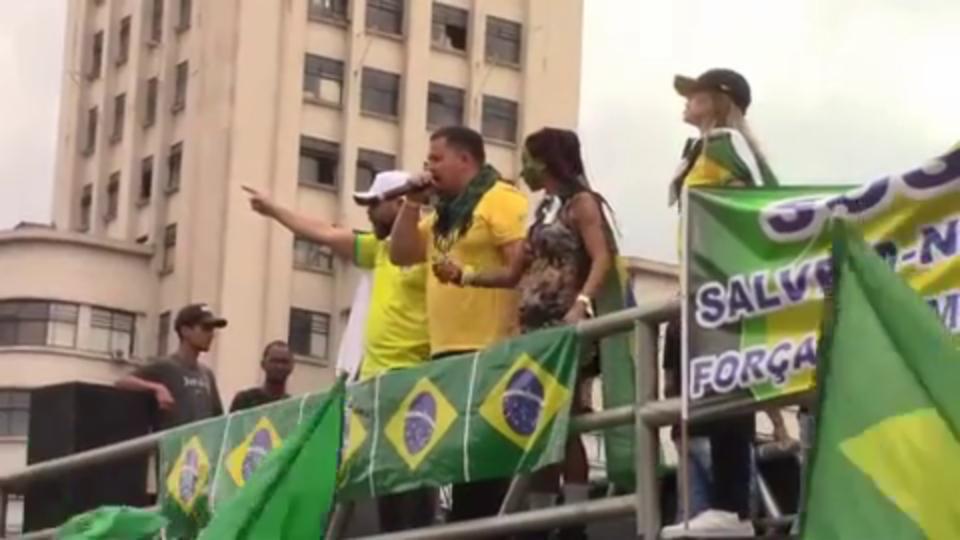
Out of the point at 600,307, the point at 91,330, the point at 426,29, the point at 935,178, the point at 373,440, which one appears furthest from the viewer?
the point at 426,29

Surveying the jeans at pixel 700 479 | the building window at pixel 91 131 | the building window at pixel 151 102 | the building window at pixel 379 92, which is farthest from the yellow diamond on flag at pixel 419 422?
the building window at pixel 91 131

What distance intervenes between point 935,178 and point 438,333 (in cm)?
237

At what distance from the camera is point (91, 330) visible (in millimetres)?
47625

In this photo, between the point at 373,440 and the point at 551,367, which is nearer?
the point at 551,367

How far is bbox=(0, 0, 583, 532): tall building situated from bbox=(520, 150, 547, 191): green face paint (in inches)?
1545

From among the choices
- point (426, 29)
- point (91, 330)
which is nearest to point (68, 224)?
point (91, 330)

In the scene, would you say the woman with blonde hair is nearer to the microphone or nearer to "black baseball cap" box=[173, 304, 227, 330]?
the microphone

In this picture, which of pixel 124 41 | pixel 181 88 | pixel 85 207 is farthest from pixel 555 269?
pixel 85 207

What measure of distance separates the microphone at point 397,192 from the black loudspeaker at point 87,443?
2089mm

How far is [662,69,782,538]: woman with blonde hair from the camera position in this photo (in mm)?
5781

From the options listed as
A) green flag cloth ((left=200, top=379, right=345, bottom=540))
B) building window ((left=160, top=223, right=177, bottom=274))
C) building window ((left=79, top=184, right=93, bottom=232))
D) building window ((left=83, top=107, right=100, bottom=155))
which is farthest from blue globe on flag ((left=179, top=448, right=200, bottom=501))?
building window ((left=79, top=184, right=93, bottom=232))

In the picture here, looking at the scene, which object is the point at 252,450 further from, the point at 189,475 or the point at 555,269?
the point at 555,269

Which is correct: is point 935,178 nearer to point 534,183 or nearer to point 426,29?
point 534,183

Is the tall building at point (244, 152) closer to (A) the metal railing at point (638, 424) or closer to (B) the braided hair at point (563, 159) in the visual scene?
(B) the braided hair at point (563, 159)
